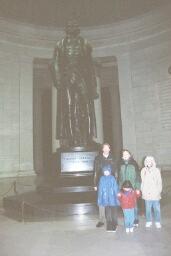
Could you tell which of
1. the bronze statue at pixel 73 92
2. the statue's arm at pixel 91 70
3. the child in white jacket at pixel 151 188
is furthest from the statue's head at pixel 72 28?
the child in white jacket at pixel 151 188

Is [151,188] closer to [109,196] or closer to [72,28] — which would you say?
[109,196]

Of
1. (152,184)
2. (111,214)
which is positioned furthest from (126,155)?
(111,214)

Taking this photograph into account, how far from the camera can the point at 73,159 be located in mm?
9305

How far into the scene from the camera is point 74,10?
57.1 ft

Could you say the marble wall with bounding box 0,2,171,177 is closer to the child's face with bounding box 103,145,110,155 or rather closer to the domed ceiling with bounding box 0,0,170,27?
the domed ceiling with bounding box 0,0,170,27

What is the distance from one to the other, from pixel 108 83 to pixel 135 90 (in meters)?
2.39

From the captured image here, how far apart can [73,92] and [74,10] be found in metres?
8.98

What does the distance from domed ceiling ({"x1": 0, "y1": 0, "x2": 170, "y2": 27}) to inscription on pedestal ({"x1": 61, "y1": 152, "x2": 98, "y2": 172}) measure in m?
9.89

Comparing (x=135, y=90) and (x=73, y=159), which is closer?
(x=73, y=159)

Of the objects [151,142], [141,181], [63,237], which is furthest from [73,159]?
[151,142]

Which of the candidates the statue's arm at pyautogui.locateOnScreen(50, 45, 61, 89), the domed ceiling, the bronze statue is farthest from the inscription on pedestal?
the domed ceiling

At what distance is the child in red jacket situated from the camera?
582cm

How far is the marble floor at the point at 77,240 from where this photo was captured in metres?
4.60

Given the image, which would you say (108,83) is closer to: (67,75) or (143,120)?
(143,120)
